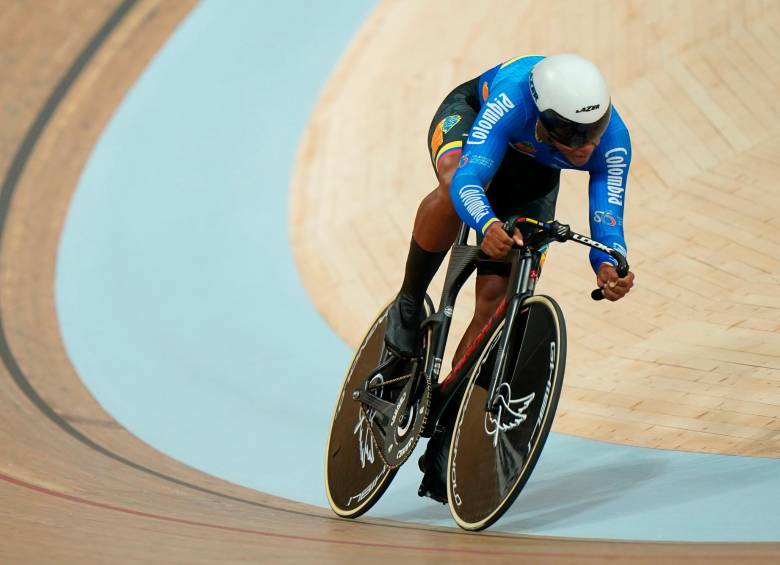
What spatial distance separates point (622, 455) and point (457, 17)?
4468 millimetres

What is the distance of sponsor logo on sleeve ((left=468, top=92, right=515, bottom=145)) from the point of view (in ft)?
9.53

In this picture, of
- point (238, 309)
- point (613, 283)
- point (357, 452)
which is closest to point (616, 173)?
point (613, 283)

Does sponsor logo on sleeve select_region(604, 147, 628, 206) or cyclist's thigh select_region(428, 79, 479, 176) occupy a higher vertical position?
cyclist's thigh select_region(428, 79, 479, 176)

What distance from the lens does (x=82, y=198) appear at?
265 inches

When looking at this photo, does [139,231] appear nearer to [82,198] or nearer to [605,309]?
[82,198]

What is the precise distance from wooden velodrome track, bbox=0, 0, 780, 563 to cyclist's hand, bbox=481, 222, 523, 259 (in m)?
0.72

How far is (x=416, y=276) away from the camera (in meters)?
3.36

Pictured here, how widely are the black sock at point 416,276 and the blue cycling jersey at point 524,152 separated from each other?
1.41 ft

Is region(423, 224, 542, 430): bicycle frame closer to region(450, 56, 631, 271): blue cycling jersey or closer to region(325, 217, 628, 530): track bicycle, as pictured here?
region(325, 217, 628, 530): track bicycle

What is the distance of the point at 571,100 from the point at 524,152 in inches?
15.5

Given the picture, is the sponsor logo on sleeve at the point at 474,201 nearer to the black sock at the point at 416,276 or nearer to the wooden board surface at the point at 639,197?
the black sock at the point at 416,276

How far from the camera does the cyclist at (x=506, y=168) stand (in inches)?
107

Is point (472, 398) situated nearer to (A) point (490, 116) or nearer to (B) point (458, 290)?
(B) point (458, 290)

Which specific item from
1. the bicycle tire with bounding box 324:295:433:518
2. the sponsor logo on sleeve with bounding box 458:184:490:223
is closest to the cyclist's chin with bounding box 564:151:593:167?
the sponsor logo on sleeve with bounding box 458:184:490:223
